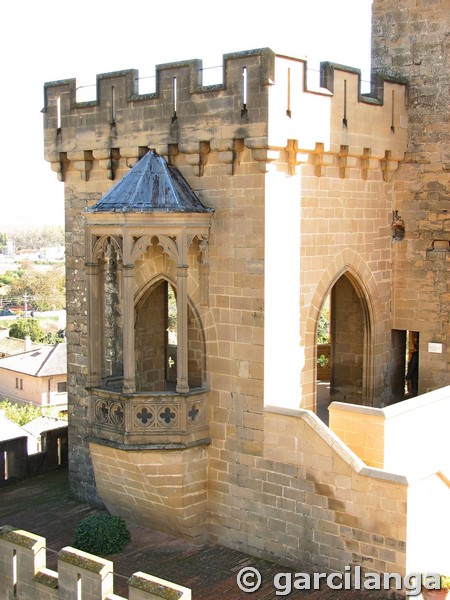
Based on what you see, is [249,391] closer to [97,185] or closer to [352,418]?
[352,418]

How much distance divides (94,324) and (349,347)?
17.9ft

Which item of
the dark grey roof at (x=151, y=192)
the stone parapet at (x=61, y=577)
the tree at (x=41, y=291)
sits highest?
the dark grey roof at (x=151, y=192)

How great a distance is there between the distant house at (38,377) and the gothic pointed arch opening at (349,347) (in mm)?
47716

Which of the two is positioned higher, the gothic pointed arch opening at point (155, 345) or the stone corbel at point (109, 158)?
the stone corbel at point (109, 158)

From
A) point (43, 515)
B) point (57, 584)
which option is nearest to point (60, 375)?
point (43, 515)

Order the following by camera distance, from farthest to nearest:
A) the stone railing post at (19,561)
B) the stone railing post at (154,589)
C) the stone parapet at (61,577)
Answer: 1. the stone railing post at (19,561)
2. the stone parapet at (61,577)
3. the stone railing post at (154,589)

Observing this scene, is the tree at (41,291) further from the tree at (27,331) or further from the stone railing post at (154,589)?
the stone railing post at (154,589)

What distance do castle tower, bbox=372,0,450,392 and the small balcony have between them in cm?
532

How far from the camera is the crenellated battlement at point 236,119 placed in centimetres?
1405

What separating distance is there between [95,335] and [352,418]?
4.86 meters

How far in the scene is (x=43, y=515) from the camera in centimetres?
1688

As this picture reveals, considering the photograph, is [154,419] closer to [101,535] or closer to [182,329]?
[182,329]

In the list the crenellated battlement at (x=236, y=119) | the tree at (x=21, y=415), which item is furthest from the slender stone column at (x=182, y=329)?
the tree at (x=21, y=415)

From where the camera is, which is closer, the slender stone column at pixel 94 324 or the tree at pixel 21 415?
the slender stone column at pixel 94 324
